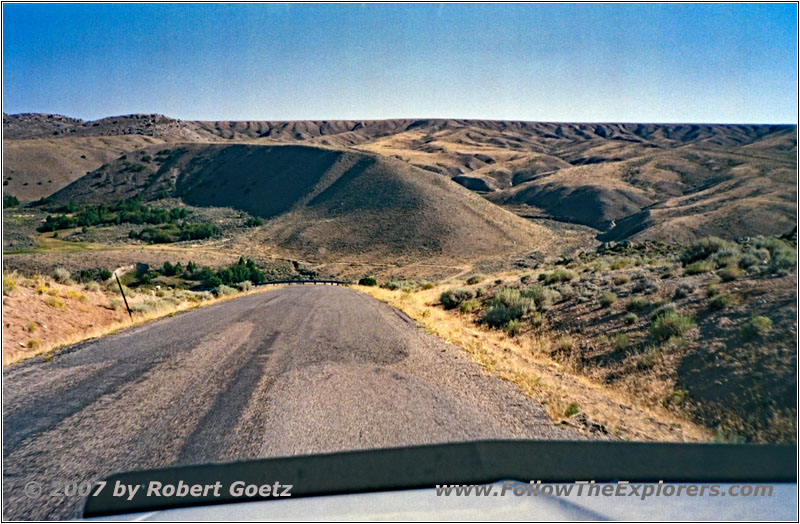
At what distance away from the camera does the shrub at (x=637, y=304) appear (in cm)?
1132

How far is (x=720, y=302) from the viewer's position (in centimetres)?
941

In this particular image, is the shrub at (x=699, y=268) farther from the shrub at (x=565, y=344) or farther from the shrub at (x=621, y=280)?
the shrub at (x=565, y=344)

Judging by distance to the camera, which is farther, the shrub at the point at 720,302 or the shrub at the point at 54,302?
the shrub at the point at 54,302

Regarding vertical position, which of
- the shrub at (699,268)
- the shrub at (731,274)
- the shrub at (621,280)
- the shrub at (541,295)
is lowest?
the shrub at (541,295)

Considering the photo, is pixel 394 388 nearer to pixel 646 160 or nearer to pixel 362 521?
pixel 362 521

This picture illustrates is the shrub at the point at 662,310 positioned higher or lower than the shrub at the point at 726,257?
lower

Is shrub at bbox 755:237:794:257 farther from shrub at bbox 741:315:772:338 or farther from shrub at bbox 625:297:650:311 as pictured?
shrub at bbox 741:315:772:338

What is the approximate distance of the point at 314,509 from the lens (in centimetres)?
345

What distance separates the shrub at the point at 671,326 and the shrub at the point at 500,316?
18.0 feet

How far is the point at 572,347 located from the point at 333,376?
588cm

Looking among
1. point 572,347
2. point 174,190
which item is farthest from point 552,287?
point 174,190

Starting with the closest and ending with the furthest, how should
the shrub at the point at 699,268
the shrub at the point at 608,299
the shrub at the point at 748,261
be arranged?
the shrub at the point at 748,261
the shrub at the point at 608,299
the shrub at the point at 699,268

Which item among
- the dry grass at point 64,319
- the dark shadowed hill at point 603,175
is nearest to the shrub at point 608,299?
the dry grass at point 64,319

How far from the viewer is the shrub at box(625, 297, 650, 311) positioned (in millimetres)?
11320
